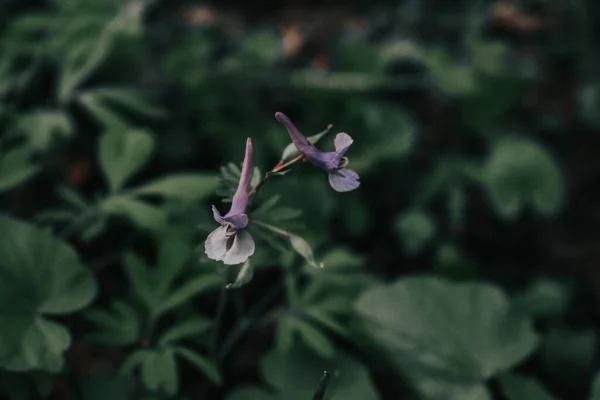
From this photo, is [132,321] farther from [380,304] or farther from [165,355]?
[380,304]

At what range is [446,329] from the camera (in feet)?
6.88

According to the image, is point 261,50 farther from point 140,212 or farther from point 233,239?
point 233,239

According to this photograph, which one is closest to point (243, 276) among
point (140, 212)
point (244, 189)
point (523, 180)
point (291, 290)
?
point (244, 189)

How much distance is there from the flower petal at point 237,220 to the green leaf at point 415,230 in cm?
141

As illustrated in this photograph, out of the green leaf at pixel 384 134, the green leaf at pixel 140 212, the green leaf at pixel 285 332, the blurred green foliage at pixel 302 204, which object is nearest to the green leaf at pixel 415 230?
the blurred green foliage at pixel 302 204

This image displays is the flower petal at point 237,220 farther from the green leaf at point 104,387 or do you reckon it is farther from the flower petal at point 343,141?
the green leaf at point 104,387

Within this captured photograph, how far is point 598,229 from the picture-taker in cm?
291

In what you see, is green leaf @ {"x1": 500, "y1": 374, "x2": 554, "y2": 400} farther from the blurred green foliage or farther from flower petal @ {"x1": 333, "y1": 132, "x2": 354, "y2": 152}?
flower petal @ {"x1": 333, "y1": 132, "x2": 354, "y2": 152}

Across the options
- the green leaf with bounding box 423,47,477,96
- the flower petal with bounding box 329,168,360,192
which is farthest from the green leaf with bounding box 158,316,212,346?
the green leaf with bounding box 423,47,477,96

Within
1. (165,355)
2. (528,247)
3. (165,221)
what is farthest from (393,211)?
(165,355)

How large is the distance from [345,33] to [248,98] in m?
0.86

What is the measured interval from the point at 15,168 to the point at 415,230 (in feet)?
5.19

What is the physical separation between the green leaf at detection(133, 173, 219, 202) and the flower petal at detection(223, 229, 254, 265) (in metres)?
0.71

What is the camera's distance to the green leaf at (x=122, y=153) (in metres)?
→ 2.12
